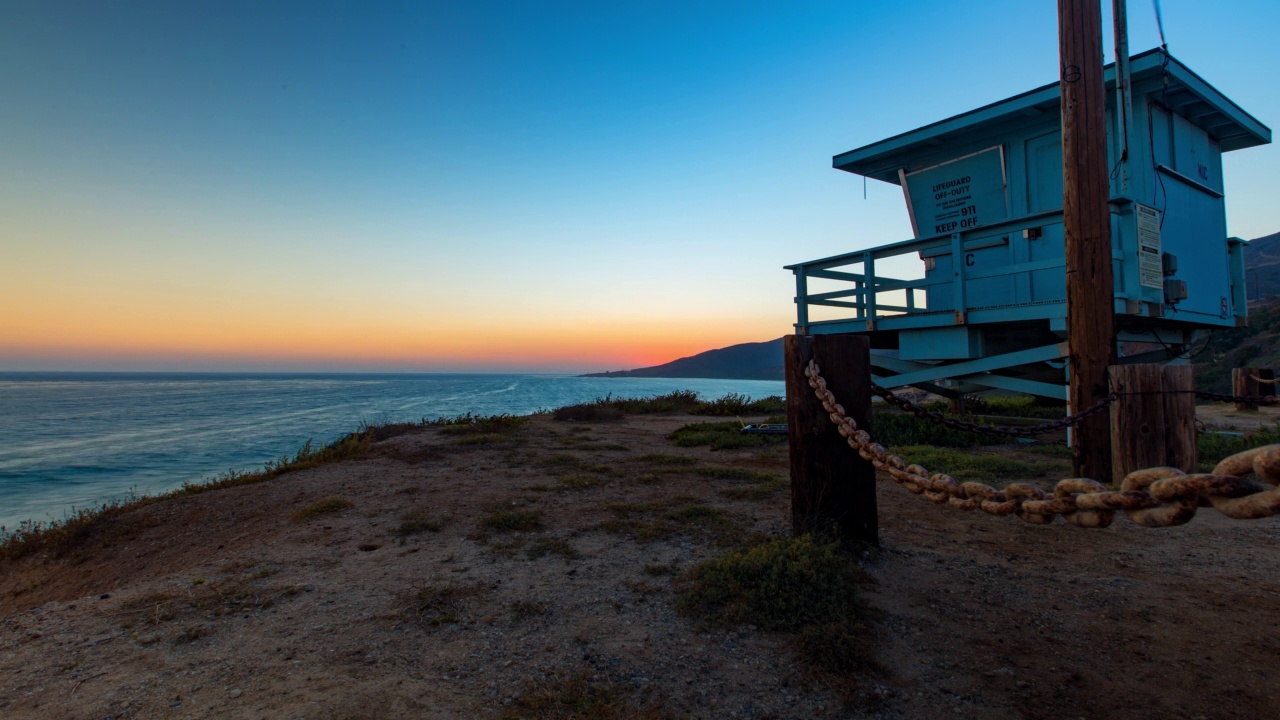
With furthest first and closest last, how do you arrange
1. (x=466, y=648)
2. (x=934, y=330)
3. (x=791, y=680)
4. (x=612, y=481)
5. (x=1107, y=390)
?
1. (x=934, y=330)
2. (x=612, y=481)
3. (x=1107, y=390)
4. (x=466, y=648)
5. (x=791, y=680)

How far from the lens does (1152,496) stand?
1.77 meters

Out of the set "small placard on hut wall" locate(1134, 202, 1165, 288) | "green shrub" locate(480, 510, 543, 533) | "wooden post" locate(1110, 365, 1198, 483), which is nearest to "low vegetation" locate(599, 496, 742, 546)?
"green shrub" locate(480, 510, 543, 533)

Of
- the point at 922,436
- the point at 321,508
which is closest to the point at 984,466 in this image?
the point at 922,436

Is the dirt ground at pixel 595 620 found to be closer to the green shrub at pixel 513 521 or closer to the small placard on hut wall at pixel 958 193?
the green shrub at pixel 513 521

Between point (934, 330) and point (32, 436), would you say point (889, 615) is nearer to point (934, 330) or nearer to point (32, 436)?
point (934, 330)

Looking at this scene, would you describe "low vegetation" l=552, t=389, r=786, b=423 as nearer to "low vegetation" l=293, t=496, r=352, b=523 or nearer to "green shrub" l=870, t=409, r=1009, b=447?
"green shrub" l=870, t=409, r=1009, b=447

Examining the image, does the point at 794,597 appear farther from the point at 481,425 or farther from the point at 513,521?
the point at 481,425

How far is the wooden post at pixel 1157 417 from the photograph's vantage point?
489cm

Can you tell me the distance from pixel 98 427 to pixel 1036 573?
28.7 m

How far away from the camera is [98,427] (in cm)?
2197

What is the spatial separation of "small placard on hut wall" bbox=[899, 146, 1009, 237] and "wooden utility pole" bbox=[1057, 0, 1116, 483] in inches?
158

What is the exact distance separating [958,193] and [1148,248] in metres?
3.34

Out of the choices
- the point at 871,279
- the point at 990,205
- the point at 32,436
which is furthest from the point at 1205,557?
the point at 32,436

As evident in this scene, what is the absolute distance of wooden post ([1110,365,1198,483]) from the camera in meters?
4.89
